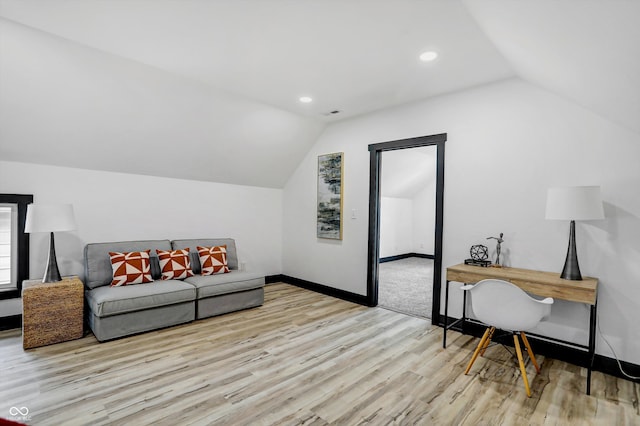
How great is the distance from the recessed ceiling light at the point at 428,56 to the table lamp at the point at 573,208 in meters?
1.47

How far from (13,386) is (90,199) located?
2.16m

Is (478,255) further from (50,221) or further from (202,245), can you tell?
(50,221)

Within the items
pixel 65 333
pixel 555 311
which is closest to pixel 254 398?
pixel 65 333

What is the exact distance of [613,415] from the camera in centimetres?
211

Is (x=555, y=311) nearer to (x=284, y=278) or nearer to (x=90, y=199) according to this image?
(x=284, y=278)

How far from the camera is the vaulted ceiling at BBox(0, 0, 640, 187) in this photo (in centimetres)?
191

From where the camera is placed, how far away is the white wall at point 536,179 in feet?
8.64

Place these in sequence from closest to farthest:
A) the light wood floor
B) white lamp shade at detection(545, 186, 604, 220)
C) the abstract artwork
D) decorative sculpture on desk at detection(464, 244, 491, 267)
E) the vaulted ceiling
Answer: the vaulted ceiling, the light wood floor, white lamp shade at detection(545, 186, 604, 220), decorative sculpture on desk at detection(464, 244, 491, 267), the abstract artwork

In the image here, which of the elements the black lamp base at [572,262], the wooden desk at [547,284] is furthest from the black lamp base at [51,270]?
the black lamp base at [572,262]

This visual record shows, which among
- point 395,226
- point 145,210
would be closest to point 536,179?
point 145,210

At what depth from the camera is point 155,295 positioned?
334cm

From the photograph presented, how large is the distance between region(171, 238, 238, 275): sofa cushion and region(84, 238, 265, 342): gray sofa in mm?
12
